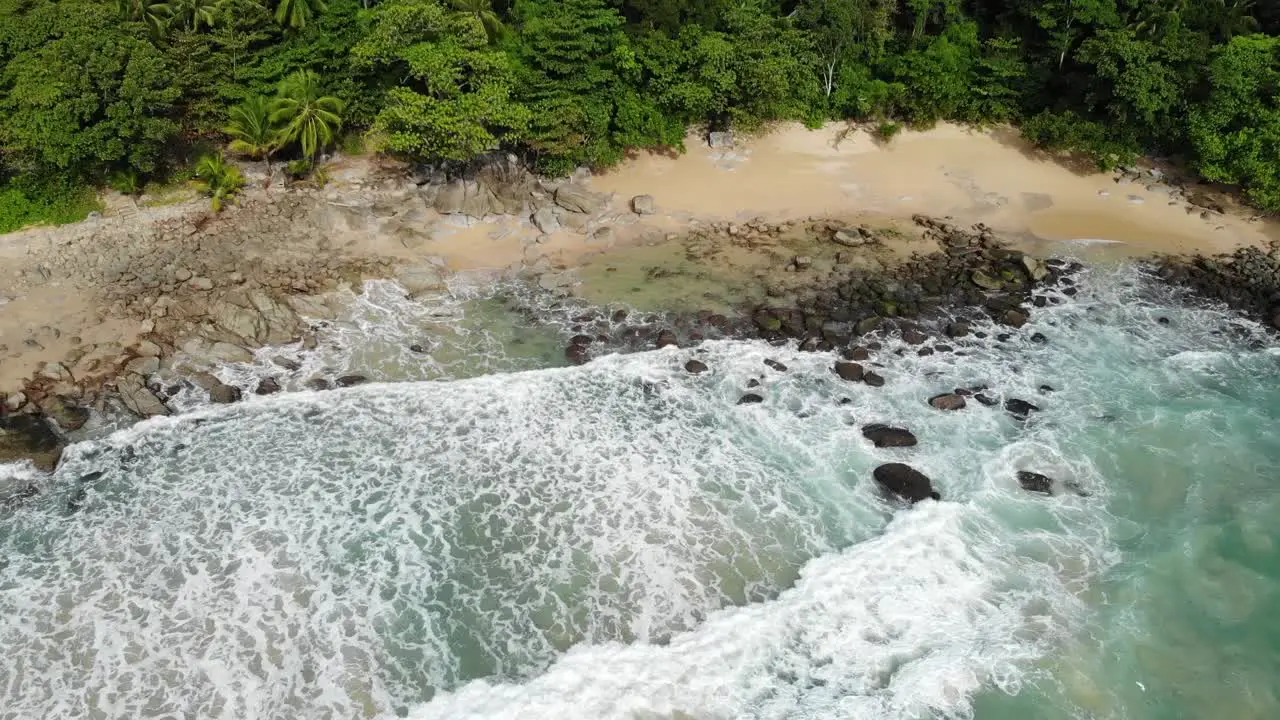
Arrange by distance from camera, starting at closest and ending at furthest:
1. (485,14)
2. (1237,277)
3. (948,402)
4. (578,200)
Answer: (948,402), (1237,277), (578,200), (485,14)

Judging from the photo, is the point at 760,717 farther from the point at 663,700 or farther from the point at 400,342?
the point at 400,342

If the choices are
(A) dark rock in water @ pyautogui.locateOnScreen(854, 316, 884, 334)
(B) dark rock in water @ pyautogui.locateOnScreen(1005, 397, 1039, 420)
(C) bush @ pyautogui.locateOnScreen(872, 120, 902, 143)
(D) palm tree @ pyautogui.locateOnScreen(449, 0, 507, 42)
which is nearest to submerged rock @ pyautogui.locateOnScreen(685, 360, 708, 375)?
(A) dark rock in water @ pyautogui.locateOnScreen(854, 316, 884, 334)

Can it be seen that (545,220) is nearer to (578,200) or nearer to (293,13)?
(578,200)

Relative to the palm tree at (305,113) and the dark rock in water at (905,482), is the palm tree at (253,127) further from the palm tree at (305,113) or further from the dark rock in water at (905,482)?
the dark rock in water at (905,482)

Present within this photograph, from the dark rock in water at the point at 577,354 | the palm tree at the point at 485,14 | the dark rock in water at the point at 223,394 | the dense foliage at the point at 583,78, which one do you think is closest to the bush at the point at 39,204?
the dense foliage at the point at 583,78

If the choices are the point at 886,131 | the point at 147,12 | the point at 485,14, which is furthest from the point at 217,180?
the point at 886,131

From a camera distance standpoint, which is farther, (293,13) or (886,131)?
(886,131)
